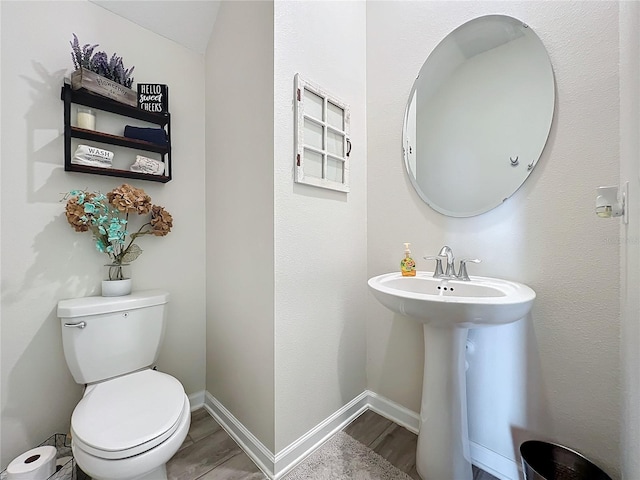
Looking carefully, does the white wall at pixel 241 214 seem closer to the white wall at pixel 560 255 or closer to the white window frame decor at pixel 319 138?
the white window frame decor at pixel 319 138

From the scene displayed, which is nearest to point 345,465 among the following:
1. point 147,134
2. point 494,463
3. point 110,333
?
point 494,463

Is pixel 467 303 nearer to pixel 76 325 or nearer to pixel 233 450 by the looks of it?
pixel 233 450

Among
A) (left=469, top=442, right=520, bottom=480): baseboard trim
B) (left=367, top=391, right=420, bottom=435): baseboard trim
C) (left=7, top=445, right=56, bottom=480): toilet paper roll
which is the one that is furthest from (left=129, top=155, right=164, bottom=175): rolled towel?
(left=469, top=442, right=520, bottom=480): baseboard trim

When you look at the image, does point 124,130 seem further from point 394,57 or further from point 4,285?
point 394,57

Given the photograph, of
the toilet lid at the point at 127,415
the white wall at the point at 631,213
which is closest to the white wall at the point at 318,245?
the toilet lid at the point at 127,415

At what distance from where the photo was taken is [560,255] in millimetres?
1062

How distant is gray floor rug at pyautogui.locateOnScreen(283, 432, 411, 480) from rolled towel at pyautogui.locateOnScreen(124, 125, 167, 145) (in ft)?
5.66

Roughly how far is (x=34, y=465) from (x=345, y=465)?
1.21 meters

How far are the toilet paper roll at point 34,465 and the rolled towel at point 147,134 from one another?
54.9 inches

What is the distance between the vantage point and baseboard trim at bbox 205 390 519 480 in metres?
1.18

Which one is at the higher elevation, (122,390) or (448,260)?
(448,260)

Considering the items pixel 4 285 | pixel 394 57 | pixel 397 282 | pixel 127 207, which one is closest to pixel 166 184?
pixel 127 207

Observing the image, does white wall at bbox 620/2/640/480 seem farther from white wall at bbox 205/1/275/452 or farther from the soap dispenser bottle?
white wall at bbox 205/1/275/452

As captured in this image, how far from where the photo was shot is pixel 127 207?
127 cm
